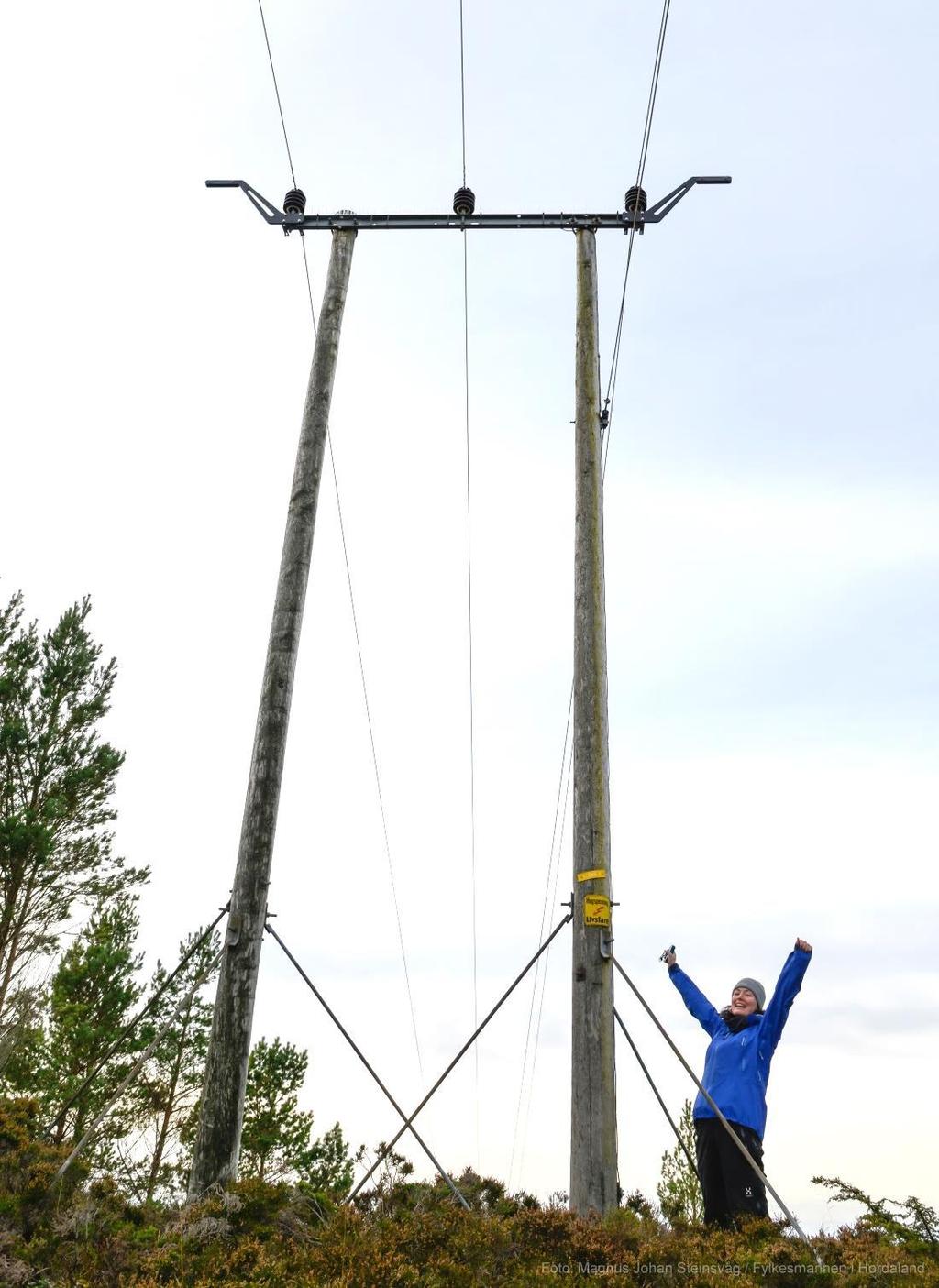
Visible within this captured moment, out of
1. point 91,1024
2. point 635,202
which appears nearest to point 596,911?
Answer: point 635,202

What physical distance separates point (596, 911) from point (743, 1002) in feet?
3.89

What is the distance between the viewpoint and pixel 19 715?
20.2m

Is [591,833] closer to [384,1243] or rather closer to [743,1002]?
[743,1002]

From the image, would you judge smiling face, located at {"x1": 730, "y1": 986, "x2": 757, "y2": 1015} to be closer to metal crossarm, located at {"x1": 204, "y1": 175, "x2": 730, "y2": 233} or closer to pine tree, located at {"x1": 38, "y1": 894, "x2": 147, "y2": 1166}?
metal crossarm, located at {"x1": 204, "y1": 175, "x2": 730, "y2": 233}

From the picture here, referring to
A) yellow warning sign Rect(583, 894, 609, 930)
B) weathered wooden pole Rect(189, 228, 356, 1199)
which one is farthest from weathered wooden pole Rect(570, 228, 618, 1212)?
weathered wooden pole Rect(189, 228, 356, 1199)

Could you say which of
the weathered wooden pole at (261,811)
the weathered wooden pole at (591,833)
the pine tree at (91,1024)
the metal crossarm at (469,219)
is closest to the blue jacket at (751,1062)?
the weathered wooden pole at (591,833)

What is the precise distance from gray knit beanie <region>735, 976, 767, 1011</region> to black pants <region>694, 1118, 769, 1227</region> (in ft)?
2.66

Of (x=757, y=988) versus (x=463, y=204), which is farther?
(x=463, y=204)

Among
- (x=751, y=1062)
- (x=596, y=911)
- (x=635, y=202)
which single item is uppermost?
Answer: (x=635, y=202)

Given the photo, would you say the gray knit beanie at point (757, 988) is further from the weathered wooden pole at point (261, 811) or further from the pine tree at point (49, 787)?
the pine tree at point (49, 787)

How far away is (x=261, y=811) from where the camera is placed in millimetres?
6691

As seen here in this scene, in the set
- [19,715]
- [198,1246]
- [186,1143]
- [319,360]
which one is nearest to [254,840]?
[198,1246]

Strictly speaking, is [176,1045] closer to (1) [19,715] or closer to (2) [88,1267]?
(1) [19,715]

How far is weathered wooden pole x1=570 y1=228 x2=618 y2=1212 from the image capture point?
570 cm
